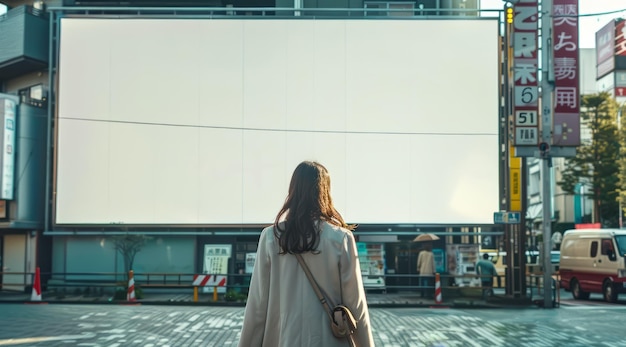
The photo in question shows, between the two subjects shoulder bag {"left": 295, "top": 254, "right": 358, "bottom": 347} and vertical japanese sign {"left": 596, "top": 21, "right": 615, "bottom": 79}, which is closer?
shoulder bag {"left": 295, "top": 254, "right": 358, "bottom": 347}

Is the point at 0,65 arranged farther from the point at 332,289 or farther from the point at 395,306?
the point at 332,289

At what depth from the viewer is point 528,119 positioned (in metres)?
20.7

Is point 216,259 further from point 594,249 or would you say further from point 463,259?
point 594,249

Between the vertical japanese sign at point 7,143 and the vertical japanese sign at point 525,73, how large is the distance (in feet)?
53.0

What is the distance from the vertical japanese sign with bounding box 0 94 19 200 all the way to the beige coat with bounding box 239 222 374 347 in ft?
78.3

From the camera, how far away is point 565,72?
2112 centimetres

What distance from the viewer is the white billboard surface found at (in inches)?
1065

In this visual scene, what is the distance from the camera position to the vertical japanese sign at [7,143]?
25484 millimetres

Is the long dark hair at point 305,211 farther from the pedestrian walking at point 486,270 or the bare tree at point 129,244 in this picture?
the bare tree at point 129,244

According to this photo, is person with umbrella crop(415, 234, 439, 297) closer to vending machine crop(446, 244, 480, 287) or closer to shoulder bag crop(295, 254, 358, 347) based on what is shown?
vending machine crop(446, 244, 480, 287)

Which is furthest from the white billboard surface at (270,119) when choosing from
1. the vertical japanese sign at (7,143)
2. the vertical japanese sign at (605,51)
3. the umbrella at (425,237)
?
the vertical japanese sign at (605,51)

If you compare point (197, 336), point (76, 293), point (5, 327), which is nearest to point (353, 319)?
point (197, 336)

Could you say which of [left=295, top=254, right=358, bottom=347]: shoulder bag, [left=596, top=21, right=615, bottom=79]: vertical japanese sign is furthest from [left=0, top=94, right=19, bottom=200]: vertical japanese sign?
[left=596, top=21, right=615, bottom=79]: vertical japanese sign

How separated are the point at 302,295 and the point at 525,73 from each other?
18.2 m
